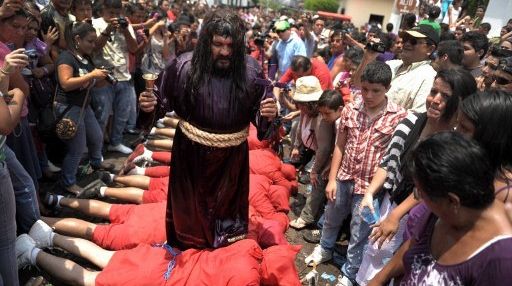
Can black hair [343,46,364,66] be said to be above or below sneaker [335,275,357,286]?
above

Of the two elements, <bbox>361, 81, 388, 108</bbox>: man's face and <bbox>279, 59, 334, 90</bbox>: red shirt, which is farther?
<bbox>279, 59, 334, 90</bbox>: red shirt

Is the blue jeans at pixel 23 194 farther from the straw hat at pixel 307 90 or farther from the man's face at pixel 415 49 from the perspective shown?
the man's face at pixel 415 49

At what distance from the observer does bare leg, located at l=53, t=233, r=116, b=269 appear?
270 cm

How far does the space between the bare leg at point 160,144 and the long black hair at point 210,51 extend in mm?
2705

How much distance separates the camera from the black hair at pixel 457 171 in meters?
1.24

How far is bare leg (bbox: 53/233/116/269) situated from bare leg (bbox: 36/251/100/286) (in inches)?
Result: 5.0

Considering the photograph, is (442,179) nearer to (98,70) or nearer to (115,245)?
(115,245)

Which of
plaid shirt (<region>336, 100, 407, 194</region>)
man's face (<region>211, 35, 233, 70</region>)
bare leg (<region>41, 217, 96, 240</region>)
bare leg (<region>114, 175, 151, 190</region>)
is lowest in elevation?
bare leg (<region>114, 175, 151, 190</region>)

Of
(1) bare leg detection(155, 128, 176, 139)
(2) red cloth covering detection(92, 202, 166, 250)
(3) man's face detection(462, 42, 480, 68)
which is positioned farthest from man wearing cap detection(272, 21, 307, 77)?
(2) red cloth covering detection(92, 202, 166, 250)

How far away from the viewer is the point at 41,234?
2.87m

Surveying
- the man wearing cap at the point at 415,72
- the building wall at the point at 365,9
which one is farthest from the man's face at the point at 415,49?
the building wall at the point at 365,9

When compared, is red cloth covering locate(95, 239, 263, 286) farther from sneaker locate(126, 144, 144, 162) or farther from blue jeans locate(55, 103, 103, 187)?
sneaker locate(126, 144, 144, 162)

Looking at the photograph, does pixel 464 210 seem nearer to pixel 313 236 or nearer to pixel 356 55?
pixel 313 236

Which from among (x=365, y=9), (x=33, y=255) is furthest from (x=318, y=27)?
(x=365, y=9)
